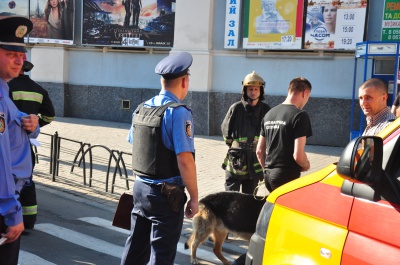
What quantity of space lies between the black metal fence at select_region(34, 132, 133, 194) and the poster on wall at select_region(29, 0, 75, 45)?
676 centimetres

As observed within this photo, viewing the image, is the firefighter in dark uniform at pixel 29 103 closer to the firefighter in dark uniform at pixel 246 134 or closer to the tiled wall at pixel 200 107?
the firefighter in dark uniform at pixel 246 134

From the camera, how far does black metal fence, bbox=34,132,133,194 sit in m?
8.17

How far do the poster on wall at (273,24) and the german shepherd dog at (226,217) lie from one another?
861cm

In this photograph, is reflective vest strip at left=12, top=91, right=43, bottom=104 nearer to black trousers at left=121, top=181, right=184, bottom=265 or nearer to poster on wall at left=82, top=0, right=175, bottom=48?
black trousers at left=121, top=181, right=184, bottom=265

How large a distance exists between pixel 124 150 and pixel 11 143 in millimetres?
8710

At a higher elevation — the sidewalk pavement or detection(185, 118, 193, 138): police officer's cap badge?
detection(185, 118, 193, 138): police officer's cap badge

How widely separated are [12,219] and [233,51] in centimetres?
1170

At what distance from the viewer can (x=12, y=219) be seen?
301 centimetres

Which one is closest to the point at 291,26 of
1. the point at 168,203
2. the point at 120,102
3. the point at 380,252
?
the point at 120,102

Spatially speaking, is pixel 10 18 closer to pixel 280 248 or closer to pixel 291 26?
pixel 280 248

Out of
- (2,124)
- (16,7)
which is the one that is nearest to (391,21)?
(2,124)

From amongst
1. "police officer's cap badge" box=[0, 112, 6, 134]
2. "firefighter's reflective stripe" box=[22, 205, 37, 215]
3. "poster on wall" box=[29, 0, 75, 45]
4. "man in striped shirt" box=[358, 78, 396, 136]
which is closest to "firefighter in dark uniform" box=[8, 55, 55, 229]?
"firefighter's reflective stripe" box=[22, 205, 37, 215]

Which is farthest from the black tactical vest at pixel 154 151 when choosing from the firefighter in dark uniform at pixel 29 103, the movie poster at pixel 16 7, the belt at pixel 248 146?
the movie poster at pixel 16 7

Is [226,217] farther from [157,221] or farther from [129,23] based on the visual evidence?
[129,23]
